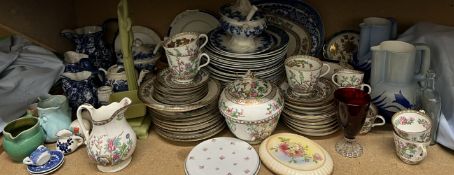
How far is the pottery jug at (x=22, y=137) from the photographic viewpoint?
838 millimetres

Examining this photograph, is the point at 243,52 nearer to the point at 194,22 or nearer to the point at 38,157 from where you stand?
the point at 194,22

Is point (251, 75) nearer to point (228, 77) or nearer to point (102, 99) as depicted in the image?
point (228, 77)

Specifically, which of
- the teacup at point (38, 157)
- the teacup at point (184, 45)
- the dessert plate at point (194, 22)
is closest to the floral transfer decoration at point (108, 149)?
the teacup at point (38, 157)

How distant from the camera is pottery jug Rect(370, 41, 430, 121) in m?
0.87

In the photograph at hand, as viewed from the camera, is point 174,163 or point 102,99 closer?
point 174,163

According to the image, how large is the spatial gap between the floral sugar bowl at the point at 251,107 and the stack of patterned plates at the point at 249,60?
60 millimetres

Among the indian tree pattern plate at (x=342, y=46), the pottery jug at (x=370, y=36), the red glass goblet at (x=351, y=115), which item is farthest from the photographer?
the indian tree pattern plate at (x=342, y=46)

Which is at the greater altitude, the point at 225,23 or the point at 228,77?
the point at 225,23

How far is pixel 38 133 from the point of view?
87cm

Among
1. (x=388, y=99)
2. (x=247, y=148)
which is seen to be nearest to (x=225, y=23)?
(x=247, y=148)

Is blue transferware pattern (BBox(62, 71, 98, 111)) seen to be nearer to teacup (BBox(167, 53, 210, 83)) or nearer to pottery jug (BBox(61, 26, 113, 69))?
pottery jug (BBox(61, 26, 113, 69))

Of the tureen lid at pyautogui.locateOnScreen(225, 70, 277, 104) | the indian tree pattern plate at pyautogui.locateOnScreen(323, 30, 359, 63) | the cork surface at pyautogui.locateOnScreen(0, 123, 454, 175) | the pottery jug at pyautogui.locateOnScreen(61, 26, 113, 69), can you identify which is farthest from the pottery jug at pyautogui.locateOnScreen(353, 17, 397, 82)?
the pottery jug at pyautogui.locateOnScreen(61, 26, 113, 69)

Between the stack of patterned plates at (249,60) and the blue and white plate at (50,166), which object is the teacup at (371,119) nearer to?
the stack of patterned plates at (249,60)

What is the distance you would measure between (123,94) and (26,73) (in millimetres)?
254
